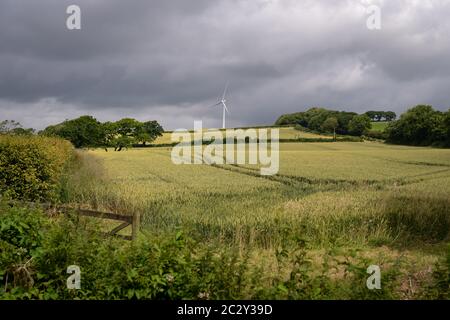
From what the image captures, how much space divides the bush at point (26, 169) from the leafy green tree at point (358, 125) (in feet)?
339

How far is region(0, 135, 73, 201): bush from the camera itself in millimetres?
18172

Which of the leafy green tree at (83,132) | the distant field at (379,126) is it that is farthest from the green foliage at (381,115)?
the leafy green tree at (83,132)

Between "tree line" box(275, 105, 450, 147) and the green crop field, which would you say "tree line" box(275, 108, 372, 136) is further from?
the green crop field

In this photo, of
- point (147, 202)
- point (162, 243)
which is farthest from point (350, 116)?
point (162, 243)

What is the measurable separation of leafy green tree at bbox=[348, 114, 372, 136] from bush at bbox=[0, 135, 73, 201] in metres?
103

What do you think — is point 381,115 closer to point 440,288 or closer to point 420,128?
point 420,128

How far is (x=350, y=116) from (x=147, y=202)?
→ 357 ft

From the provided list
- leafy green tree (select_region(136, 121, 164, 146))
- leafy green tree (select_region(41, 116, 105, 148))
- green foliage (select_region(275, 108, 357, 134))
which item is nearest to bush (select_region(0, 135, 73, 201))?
green foliage (select_region(275, 108, 357, 134))

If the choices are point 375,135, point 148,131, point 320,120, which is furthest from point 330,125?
point 148,131

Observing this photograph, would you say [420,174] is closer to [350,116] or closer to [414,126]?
[414,126]

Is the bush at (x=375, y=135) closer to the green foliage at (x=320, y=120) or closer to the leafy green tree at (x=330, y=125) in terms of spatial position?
the green foliage at (x=320, y=120)

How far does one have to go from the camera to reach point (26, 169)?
18.6 m
